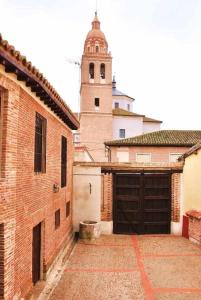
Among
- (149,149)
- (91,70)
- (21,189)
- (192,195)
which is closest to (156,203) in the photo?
(192,195)

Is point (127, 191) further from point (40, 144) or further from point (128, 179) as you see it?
point (40, 144)

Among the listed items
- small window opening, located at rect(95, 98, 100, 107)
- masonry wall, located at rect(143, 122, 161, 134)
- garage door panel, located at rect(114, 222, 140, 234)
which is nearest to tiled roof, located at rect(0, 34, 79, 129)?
garage door panel, located at rect(114, 222, 140, 234)

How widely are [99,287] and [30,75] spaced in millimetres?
5750

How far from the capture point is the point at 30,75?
611 centimetres

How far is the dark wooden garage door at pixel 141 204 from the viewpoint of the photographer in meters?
15.1

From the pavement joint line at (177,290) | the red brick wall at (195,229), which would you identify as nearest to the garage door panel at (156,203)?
the red brick wall at (195,229)

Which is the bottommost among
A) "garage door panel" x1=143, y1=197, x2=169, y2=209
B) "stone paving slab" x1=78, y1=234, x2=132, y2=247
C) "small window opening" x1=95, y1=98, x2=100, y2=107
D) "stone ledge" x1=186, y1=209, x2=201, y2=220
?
"stone paving slab" x1=78, y1=234, x2=132, y2=247

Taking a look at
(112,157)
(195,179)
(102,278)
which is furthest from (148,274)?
(112,157)

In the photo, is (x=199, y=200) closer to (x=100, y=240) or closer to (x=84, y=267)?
(x=100, y=240)

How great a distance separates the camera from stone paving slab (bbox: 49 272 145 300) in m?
7.85

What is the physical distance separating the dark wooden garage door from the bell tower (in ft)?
81.7

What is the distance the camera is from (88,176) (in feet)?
49.5

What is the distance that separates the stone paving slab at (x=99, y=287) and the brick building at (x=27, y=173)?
711 mm

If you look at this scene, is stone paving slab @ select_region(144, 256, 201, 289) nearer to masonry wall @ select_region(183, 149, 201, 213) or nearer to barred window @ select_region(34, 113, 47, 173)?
masonry wall @ select_region(183, 149, 201, 213)
